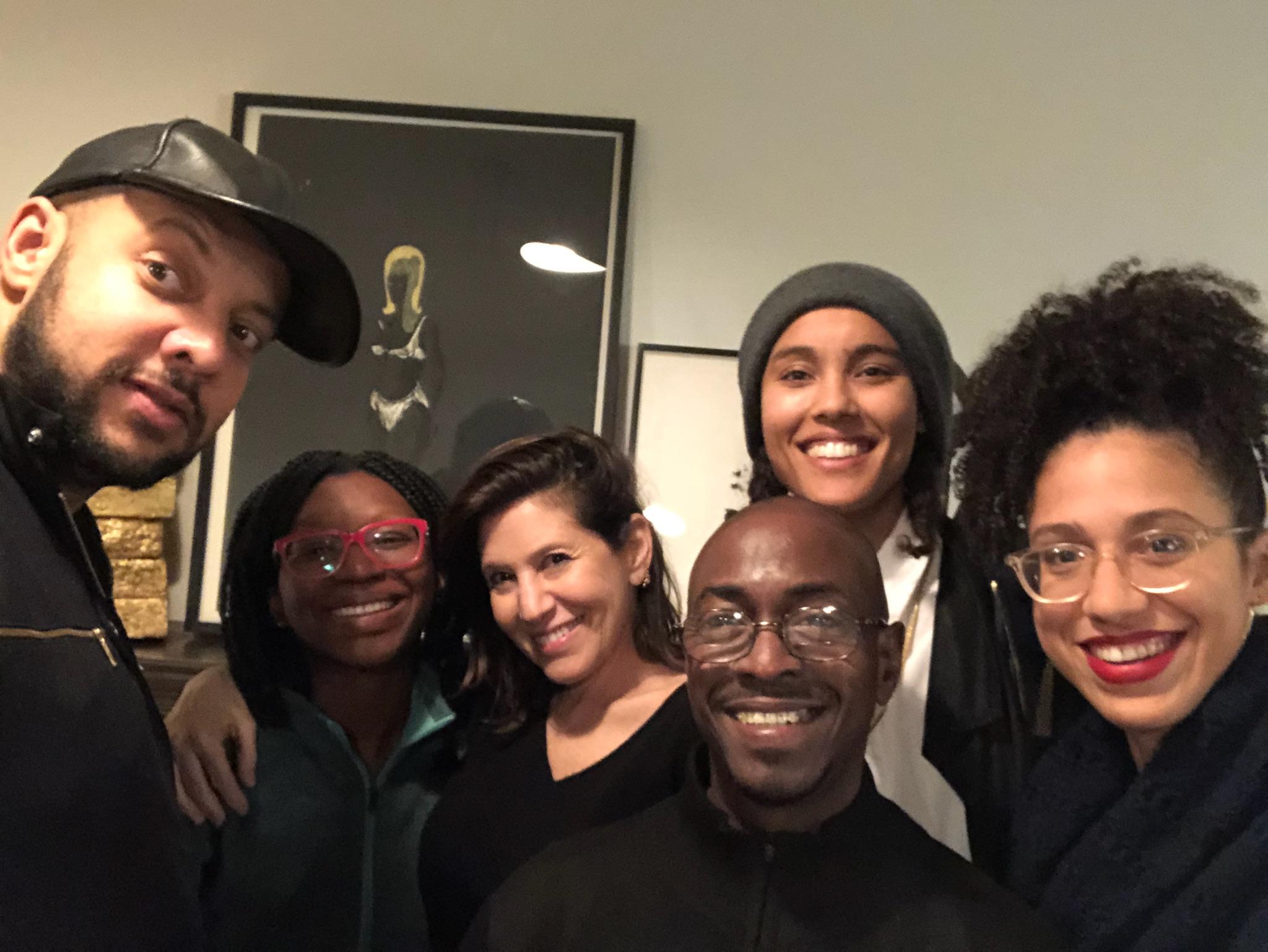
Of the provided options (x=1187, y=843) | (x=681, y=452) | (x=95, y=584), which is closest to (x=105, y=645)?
(x=95, y=584)

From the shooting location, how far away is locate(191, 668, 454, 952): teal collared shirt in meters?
1.56

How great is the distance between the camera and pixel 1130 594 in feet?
3.60

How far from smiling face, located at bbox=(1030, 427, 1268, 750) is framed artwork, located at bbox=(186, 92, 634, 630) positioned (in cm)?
138

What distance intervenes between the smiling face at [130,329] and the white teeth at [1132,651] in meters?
1.28

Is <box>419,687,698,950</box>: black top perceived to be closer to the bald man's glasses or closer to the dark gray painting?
the bald man's glasses

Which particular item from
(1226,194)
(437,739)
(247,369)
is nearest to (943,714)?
(437,739)

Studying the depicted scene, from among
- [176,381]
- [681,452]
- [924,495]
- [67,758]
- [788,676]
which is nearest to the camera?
[67,758]

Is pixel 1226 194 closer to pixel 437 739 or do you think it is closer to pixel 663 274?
pixel 663 274

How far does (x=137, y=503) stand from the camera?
2268 millimetres

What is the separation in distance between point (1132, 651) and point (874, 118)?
1.77 meters

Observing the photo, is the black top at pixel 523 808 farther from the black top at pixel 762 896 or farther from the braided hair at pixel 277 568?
the braided hair at pixel 277 568

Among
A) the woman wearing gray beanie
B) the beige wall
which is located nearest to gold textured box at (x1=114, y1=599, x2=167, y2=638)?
the beige wall

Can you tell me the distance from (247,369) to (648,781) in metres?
0.92

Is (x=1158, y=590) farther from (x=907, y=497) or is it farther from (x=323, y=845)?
(x=323, y=845)
